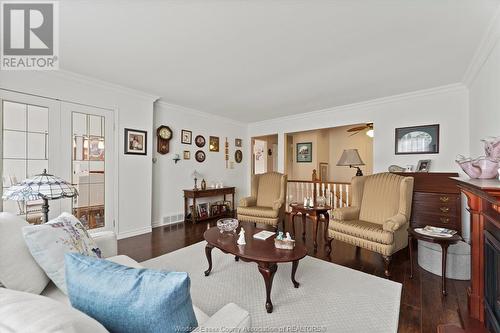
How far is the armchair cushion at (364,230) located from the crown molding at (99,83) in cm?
370

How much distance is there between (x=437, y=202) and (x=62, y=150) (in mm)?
5287

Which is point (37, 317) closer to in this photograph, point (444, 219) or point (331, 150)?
point (444, 219)

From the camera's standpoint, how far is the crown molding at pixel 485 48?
6.45 feet

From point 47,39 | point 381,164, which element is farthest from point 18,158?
point 381,164

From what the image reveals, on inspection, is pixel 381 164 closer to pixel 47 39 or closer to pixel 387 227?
pixel 387 227

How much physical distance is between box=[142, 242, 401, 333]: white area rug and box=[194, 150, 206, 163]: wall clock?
273 cm

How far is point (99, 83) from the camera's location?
133 inches

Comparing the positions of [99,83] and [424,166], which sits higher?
[99,83]

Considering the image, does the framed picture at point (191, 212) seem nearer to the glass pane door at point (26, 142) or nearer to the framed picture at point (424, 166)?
the glass pane door at point (26, 142)

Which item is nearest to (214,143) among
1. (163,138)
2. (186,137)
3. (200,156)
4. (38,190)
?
(200,156)

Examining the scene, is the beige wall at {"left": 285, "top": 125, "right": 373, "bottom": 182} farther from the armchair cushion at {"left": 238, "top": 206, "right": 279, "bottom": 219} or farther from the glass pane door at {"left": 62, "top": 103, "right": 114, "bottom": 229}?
the glass pane door at {"left": 62, "top": 103, "right": 114, "bottom": 229}

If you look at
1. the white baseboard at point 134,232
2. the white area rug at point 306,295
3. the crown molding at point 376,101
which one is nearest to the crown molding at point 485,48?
the crown molding at point 376,101

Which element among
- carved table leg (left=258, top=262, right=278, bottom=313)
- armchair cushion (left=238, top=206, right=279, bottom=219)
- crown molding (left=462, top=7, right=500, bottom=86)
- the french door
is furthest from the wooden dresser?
the french door

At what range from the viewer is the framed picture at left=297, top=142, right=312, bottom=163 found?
22.2 feet
